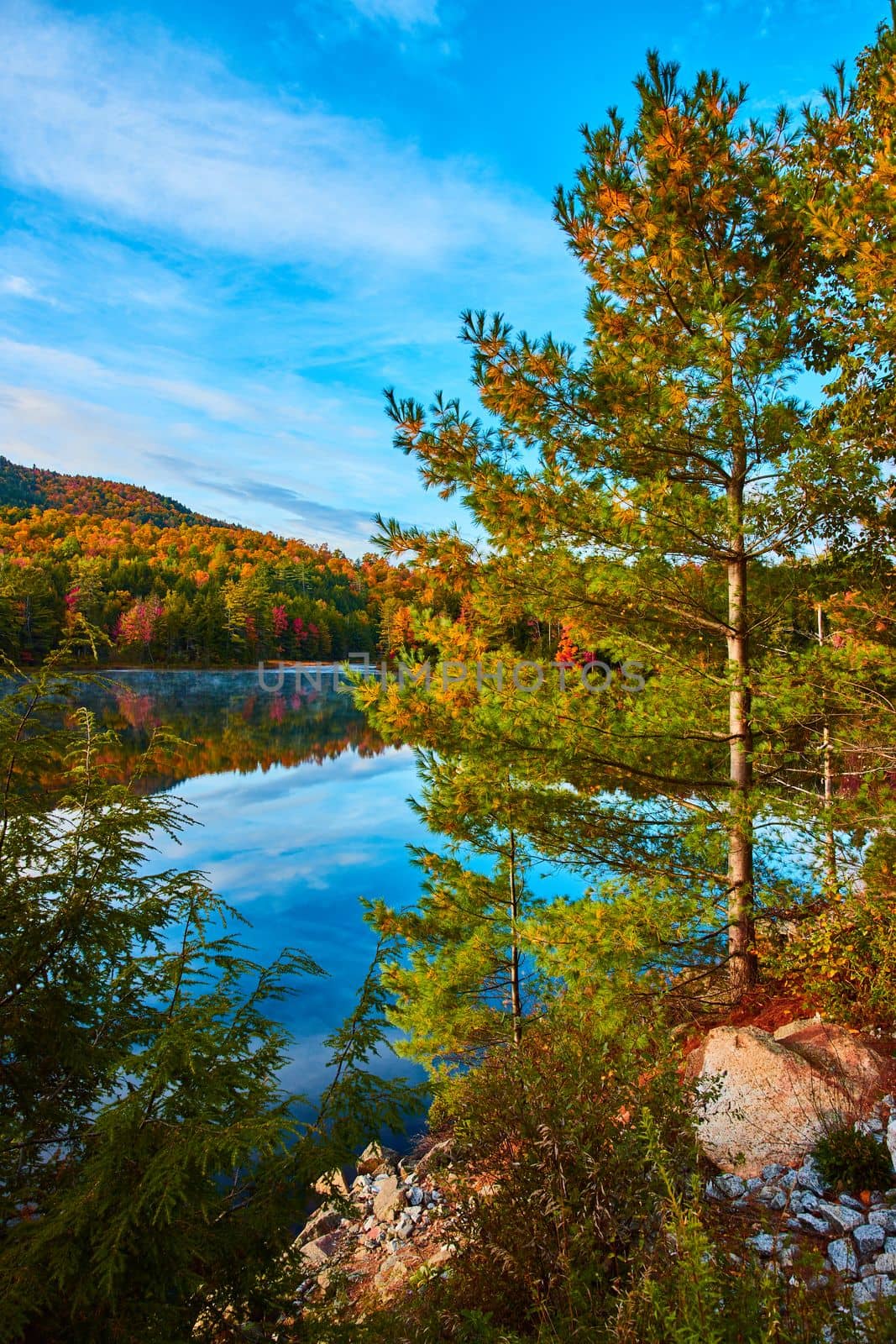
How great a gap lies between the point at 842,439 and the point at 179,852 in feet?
69.9

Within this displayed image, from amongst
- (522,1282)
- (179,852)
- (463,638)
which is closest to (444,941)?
(463,638)

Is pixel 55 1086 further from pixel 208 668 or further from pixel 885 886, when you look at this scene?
pixel 208 668

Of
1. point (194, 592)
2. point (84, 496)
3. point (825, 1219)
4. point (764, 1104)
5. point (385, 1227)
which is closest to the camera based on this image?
point (825, 1219)

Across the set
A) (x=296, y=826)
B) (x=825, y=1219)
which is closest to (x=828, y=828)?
(x=825, y=1219)

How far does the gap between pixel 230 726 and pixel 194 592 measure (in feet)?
106

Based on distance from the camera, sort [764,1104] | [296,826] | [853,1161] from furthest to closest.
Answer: [296,826], [764,1104], [853,1161]

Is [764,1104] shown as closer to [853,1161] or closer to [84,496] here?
[853,1161]

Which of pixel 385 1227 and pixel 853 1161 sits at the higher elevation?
pixel 853 1161

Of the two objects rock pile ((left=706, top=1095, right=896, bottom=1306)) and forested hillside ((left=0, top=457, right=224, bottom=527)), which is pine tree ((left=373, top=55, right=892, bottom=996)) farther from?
forested hillside ((left=0, top=457, right=224, bottom=527))

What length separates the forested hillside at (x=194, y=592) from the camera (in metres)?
58.8

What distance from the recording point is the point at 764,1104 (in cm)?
456

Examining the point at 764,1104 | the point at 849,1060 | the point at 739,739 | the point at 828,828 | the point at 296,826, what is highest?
the point at 739,739

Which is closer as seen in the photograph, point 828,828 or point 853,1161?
point 853,1161

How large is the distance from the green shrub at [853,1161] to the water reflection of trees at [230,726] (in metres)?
19.9
